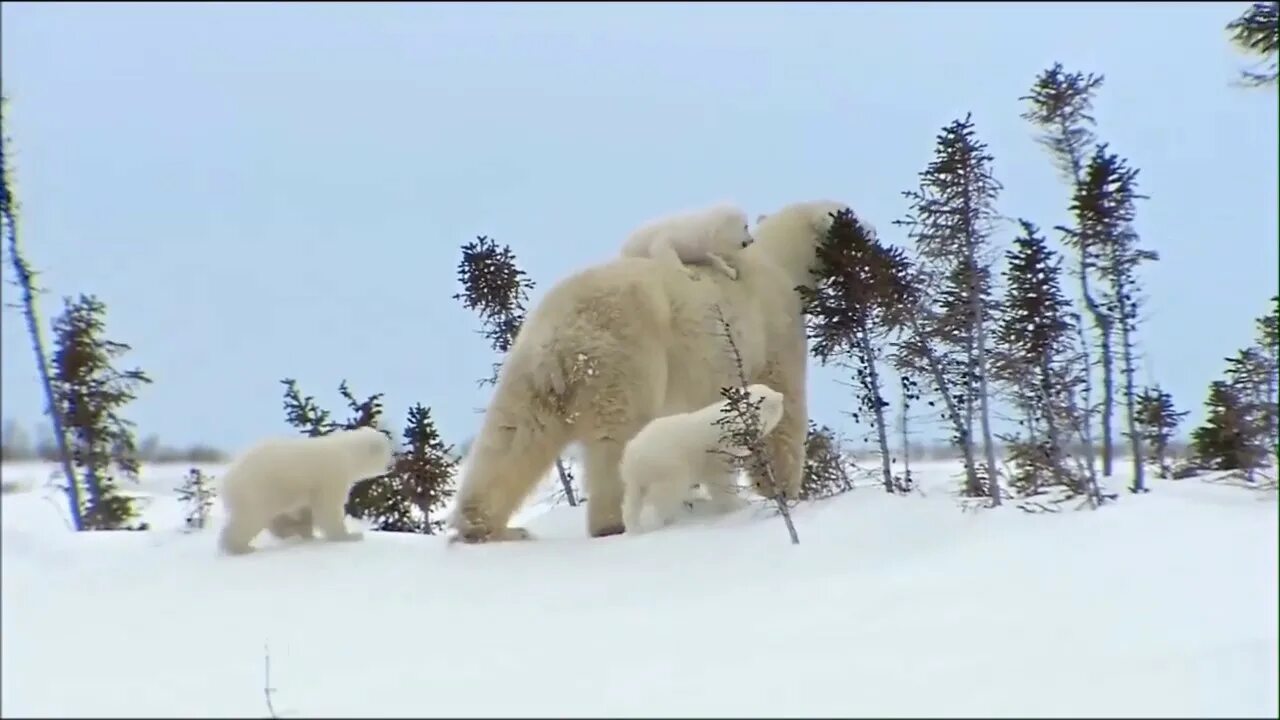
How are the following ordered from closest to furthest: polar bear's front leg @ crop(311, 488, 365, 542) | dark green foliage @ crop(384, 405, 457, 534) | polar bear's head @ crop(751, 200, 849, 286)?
polar bear's front leg @ crop(311, 488, 365, 542) < polar bear's head @ crop(751, 200, 849, 286) < dark green foliage @ crop(384, 405, 457, 534)

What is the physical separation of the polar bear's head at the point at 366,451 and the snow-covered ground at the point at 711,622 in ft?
3.15

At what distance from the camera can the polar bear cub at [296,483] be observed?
5961mm

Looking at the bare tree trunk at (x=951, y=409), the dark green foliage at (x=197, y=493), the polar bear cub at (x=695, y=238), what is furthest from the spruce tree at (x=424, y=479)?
the bare tree trunk at (x=951, y=409)

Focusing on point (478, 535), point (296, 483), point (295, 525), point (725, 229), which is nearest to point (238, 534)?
point (296, 483)

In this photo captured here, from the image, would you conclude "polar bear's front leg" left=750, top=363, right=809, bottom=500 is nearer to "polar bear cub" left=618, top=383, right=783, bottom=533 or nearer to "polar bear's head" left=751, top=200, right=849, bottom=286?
"polar bear's head" left=751, top=200, right=849, bottom=286

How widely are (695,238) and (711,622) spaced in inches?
183

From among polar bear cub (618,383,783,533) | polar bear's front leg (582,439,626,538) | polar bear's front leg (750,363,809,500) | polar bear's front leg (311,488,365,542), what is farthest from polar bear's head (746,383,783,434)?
polar bear's front leg (311,488,365,542)

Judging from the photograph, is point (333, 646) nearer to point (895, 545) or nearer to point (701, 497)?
point (895, 545)

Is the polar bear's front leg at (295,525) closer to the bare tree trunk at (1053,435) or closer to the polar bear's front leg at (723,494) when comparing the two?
the polar bear's front leg at (723,494)

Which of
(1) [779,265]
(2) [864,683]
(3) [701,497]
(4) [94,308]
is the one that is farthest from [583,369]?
(4) [94,308]

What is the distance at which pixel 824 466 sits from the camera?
8719 millimetres

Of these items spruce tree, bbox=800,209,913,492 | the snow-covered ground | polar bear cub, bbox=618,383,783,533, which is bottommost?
the snow-covered ground

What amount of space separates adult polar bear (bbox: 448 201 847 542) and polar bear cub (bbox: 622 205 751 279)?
23 cm

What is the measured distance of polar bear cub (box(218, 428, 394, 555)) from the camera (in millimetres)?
5961
